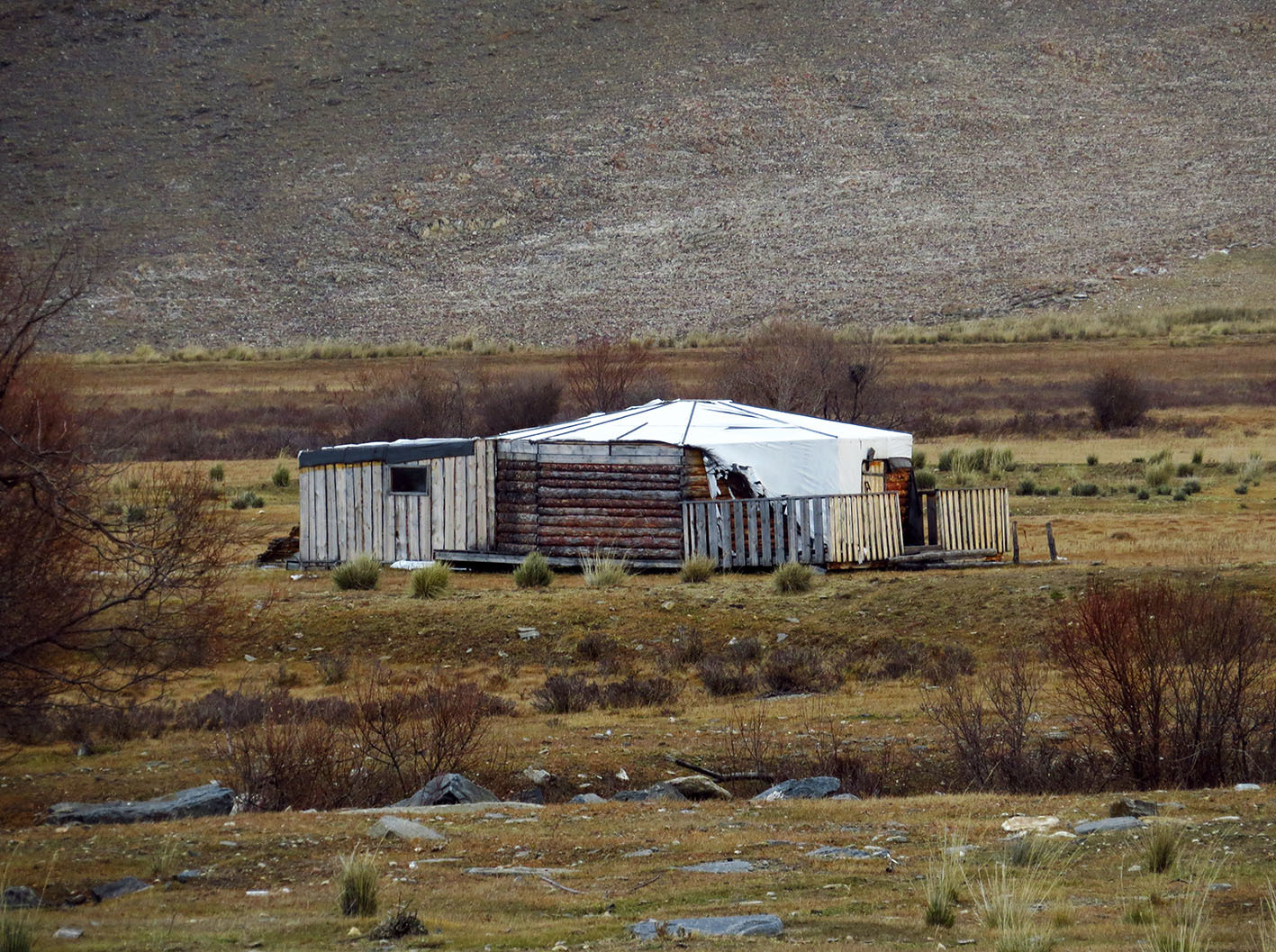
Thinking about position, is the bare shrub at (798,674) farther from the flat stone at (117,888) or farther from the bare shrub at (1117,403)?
the bare shrub at (1117,403)

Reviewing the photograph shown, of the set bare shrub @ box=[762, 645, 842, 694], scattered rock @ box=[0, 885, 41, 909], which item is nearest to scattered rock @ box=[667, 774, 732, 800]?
bare shrub @ box=[762, 645, 842, 694]

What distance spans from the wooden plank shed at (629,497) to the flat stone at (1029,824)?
14.2 m

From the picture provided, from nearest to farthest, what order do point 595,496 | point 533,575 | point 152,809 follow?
point 152,809, point 533,575, point 595,496

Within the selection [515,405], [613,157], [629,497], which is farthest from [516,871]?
[613,157]

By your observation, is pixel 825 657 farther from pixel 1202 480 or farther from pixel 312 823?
pixel 1202 480

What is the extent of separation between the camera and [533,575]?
24.2 metres

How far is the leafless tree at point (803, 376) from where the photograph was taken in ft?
147

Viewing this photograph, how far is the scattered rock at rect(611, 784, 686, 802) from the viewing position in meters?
12.2

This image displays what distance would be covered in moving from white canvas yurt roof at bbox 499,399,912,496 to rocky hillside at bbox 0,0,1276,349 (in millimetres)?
48121

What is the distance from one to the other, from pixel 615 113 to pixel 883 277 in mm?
26177

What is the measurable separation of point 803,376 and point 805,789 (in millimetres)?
33727

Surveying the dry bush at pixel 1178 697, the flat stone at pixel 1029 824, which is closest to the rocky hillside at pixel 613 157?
the dry bush at pixel 1178 697

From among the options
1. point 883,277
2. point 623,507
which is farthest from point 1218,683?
point 883,277

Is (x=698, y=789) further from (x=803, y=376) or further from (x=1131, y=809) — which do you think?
(x=803, y=376)
